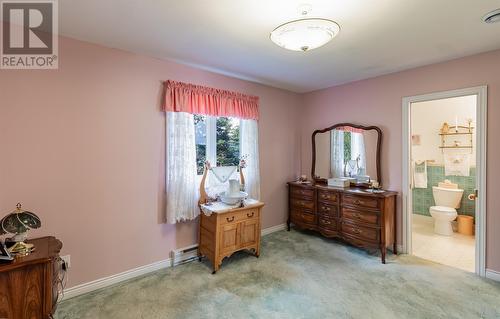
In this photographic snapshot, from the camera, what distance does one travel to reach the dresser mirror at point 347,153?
11.2ft

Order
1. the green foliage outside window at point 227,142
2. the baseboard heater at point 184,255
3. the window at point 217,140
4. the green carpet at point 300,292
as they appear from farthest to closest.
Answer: the green foliage outside window at point 227,142
the window at point 217,140
the baseboard heater at point 184,255
the green carpet at point 300,292

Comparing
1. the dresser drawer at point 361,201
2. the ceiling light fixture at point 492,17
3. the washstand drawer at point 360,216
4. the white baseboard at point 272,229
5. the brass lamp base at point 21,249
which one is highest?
the ceiling light fixture at point 492,17

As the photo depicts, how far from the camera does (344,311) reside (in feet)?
6.73

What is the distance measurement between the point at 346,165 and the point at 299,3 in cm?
261

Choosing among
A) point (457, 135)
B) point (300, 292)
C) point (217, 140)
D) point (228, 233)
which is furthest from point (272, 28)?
point (457, 135)

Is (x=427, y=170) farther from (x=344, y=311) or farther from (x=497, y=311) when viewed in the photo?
(x=344, y=311)

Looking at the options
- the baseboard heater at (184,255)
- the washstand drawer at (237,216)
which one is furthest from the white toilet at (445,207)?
the baseboard heater at (184,255)

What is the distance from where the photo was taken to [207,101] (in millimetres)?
3053

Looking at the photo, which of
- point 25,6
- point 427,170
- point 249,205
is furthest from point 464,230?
point 25,6

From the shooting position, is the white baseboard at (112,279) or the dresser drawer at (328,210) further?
the dresser drawer at (328,210)

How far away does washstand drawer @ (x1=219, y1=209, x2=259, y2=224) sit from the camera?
2.77 m

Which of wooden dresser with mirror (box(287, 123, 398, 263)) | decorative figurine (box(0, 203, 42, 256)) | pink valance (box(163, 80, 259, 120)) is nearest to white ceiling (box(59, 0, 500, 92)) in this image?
pink valance (box(163, 80, 259, 120))

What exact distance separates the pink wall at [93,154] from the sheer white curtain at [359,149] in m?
2.39

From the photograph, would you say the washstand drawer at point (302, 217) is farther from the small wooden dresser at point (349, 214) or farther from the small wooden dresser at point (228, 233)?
the small wooden dresser at point (228, 233)
